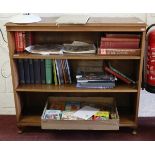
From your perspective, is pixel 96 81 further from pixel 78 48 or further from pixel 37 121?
pixel 37 121

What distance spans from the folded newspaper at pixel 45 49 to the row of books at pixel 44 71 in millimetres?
100

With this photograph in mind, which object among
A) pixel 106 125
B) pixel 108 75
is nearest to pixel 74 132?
pixel 106 125

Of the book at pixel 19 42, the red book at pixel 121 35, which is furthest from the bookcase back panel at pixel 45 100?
the red book at pixel 121 35

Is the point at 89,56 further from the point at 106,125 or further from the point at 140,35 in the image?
the point at 106,125

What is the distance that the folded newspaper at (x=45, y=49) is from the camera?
186cm

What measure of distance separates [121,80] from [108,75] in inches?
5.3

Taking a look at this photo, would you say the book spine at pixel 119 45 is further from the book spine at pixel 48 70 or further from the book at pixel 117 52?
the book spine at pixel 48 70

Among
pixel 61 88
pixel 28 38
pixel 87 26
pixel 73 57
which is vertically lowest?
pixel 61 88

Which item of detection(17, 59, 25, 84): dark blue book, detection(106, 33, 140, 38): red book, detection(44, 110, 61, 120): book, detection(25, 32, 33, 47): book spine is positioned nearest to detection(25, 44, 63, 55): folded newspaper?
detection(25, 32, 33, 47): book spine

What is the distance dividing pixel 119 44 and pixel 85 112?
0.64 m

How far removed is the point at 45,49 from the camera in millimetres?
1917

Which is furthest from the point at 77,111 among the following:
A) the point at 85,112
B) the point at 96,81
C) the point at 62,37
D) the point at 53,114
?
the point at 62,37

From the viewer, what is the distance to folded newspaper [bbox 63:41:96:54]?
1868mm

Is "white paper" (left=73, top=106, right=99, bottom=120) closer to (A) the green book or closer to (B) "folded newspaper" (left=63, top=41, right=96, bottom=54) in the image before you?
(A) the green book
